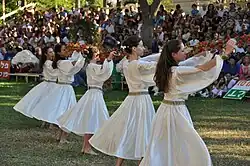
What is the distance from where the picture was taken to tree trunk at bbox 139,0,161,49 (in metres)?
21.5

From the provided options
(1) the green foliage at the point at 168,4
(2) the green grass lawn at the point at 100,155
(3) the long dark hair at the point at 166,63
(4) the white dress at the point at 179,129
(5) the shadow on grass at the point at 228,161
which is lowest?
(2) the green grass lawn at the point at 100,155

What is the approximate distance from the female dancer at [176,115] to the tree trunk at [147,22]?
1489 centimetres

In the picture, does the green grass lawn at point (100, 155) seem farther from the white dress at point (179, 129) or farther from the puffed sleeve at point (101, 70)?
the white dress at point (179, 129)

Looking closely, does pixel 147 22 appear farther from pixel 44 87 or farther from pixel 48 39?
pixel 44 87

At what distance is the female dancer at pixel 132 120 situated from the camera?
24.7 ft

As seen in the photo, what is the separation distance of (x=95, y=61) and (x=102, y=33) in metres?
15.4

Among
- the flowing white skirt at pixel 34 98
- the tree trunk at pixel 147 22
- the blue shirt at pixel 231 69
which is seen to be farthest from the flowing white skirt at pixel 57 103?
the tree trunk at pixel 147 22

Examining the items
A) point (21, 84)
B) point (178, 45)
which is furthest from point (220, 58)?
point (21, 84)

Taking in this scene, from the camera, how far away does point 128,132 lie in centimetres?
770

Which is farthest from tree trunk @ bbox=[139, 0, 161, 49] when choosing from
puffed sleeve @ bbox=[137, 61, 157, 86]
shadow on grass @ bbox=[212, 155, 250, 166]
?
puffed sleeve @ bbox=[137, 61, 157, 86]

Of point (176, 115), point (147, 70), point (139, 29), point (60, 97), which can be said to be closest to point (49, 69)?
point (60, 97)

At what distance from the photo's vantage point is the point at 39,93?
38.1 ft

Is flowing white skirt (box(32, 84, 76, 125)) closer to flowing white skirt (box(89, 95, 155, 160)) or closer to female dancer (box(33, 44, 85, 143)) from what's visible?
female dancer (box(33, 44, 85, 143))

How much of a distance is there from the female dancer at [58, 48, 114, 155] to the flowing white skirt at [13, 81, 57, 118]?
1.97 meters
